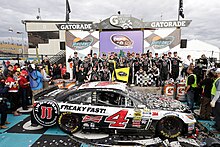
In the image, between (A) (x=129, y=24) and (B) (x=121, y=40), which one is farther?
(B) (x=121, y=40)

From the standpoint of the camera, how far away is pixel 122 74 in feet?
26.0

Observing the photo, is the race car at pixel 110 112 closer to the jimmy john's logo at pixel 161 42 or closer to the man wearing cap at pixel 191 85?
the man wearing cap at pixel 191 85

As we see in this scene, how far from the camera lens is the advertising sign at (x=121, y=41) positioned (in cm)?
1094

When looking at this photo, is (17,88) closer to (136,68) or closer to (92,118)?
(92,118)

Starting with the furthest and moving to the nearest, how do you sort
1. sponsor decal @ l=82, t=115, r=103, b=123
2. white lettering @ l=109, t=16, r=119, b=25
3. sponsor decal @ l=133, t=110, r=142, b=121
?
1. white lettering @ l=109, t=16, r=119, b=25
2. sponsor decal @ l=82, t=115, r=103, b=123
3. sponsor decal @ l=133, t=110, r=142, b=121

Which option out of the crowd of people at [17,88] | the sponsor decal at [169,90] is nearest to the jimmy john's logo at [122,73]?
the sponsor decal at [169,90]

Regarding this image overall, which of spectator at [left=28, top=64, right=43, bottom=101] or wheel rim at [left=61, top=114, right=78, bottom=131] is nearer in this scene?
wheel rim at [left=61, top=114, right=78, bottom=131]

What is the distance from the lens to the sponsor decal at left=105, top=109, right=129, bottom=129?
368 centimetres

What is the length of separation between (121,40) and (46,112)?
8.23 m

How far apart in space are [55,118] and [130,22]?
28.1 ft

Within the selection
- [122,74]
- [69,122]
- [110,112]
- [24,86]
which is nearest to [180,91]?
[122,74]

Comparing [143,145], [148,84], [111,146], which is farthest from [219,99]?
[148,84]

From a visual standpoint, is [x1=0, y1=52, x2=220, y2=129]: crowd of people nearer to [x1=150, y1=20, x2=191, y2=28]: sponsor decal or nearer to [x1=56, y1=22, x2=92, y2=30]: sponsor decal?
[x1=150, y1=20, x2=191, y2=28]: sponsor decal

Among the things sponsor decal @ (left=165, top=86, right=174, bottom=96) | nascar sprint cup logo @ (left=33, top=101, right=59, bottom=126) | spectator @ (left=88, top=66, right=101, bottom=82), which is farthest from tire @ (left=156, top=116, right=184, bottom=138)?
spectator @ (left=88, top=66, right=101, bottom=82)
